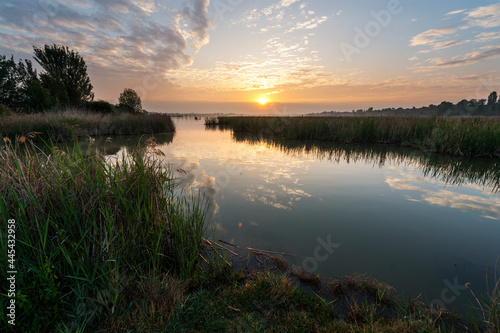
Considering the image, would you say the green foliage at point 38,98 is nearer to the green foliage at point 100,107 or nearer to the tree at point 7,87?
the green foliage at point 100,107

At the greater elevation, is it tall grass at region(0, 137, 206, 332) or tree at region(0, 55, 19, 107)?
tree at region(0, 55, 19, 107)

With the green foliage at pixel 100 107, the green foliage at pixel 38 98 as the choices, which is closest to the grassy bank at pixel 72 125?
the green foliage at pixel 38 98

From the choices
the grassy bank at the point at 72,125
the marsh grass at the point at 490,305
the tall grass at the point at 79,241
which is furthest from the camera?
the grassy bank at the point at 72,125

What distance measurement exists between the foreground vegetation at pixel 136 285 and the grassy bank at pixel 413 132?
11334 mm

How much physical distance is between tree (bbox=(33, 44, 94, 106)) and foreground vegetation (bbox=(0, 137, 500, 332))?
39234mm

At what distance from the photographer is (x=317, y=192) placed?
544 centimetres

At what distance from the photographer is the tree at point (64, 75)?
31469 millimetres

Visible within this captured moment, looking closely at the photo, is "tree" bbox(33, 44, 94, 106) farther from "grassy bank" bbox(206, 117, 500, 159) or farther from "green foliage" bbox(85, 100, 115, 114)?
"grassy bank" bbox(206, 117, 500, 159)

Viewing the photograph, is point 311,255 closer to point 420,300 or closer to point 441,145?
point 420,300

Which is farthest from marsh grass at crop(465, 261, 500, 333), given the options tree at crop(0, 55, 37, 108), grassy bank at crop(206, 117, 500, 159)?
tree at crop(0, 55, 37, 108)

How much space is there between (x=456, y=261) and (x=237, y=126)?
23632 mm

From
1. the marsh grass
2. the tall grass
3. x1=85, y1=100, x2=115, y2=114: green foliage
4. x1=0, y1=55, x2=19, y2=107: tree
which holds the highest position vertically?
x1=0, y1=55, x2=19, y2=107: tree

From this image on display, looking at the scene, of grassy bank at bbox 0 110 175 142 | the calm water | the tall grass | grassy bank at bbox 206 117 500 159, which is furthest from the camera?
grassy bank at bbox 0 110 175 142

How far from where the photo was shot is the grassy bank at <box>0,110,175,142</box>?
41.5ft
